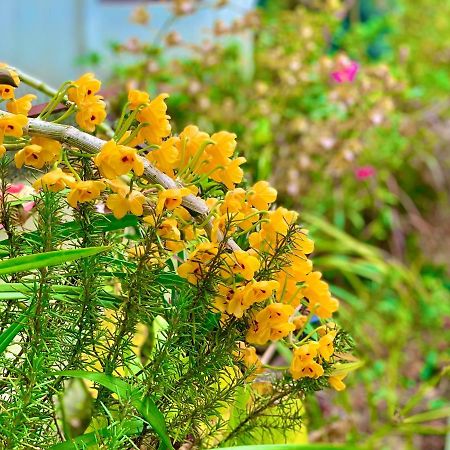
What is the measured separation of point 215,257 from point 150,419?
128 mm

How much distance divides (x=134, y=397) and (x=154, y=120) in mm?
217

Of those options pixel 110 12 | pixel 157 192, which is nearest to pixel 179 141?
pixel 157 192

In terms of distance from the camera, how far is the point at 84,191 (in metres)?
0.57

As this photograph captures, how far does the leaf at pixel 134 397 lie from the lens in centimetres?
58

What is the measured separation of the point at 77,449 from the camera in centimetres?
56

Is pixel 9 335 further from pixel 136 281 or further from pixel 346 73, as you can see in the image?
pixel 346 73

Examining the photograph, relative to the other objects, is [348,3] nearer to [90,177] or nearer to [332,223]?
[332,223]

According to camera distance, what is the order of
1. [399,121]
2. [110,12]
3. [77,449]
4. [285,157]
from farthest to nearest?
1. [110,12]
2. [399,121]
3. [285,157]
4. [77,449]

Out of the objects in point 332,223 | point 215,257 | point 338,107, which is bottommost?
point 332,223

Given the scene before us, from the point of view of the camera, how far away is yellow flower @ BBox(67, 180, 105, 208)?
56 cm

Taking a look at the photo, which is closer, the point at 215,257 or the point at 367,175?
the point at 215,257

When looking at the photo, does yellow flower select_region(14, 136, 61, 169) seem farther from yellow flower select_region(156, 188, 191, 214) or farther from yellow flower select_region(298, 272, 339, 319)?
yellow flower select_region(298, 272, 339, 319)

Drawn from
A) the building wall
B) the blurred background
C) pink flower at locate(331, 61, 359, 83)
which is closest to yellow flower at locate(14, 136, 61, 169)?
the blurred background

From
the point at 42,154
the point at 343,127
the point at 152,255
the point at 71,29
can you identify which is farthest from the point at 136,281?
the point at 71,29
